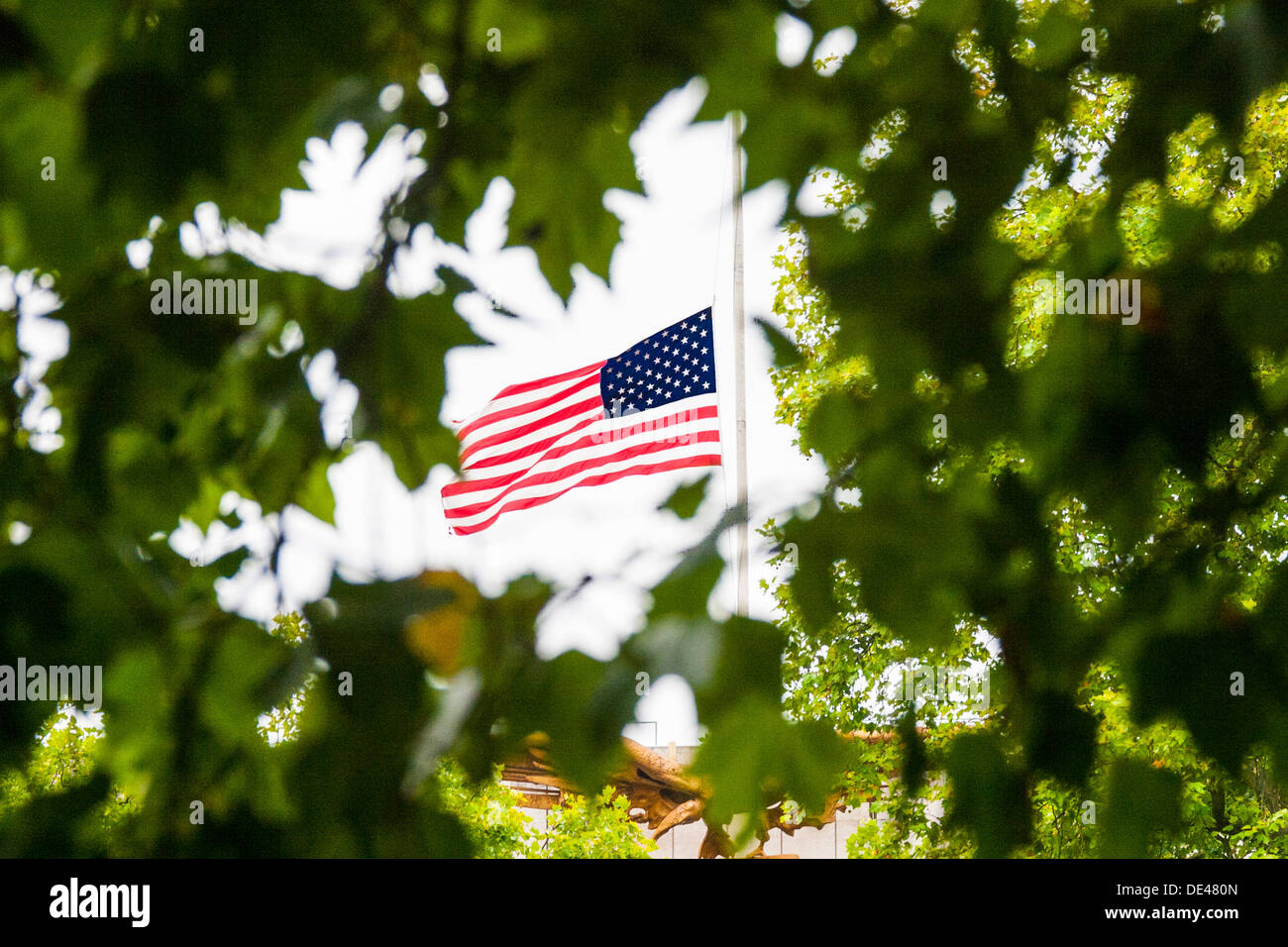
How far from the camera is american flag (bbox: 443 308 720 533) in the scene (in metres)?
5.35

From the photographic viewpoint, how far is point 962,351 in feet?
3.79

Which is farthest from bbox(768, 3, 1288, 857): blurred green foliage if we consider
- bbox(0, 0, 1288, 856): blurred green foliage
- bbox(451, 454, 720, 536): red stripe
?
bbox(451, 454, 720, 536): red stripe

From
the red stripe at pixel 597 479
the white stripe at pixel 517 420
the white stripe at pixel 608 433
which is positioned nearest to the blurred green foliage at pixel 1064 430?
the red stripe at pixel 597 479

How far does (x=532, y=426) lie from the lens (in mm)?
5391

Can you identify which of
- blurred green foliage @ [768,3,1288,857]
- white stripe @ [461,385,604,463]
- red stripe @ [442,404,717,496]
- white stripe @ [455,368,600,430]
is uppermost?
white stripe @ [455,368,600,430]

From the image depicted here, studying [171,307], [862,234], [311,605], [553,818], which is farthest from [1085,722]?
[553,818]

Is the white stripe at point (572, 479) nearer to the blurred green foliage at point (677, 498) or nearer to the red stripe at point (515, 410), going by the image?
the red stripe at point (515, 410)

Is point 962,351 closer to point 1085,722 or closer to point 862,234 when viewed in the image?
point 862,234

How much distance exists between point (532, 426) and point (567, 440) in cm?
20

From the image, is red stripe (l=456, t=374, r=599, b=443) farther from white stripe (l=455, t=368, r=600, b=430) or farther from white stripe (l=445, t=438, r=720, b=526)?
white stripe (l=445, t=438, r=720, b=526)

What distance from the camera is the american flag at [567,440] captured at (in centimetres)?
535

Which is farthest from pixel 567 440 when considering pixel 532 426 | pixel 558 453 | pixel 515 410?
pixel 515 410

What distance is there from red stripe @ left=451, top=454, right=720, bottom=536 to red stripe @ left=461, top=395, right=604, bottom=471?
1.10 ft

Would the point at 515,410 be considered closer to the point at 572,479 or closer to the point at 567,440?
the point at 567,440
